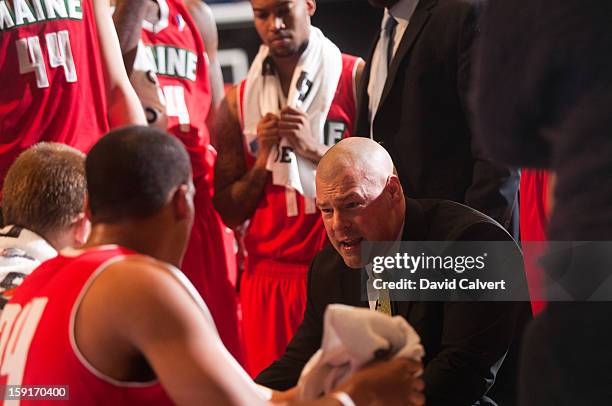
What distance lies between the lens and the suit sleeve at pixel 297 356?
223 centimetres

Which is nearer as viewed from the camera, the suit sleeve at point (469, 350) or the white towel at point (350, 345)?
the white towel at point (350, 345)

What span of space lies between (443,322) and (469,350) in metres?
0.10

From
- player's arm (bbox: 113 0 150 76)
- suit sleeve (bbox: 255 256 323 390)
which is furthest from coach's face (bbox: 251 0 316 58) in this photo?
suit sleeve (bbox: 255 256 323 390)

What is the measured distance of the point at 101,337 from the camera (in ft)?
5.11

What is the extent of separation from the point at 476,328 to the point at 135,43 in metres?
1.60

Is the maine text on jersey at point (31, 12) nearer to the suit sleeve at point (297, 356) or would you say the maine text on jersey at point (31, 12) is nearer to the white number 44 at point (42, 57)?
the white number 44 at point (42, 57)

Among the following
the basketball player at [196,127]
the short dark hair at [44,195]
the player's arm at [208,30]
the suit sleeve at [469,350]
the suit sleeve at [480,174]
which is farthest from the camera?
the player's arm at [208,30]

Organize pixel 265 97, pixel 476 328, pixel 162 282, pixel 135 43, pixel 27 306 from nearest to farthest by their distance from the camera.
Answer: pixel 162 282
pixel 27 306
pixel 476 328
pixel 135 43
pixel 265 97

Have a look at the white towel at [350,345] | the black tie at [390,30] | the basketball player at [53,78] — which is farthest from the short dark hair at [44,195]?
the black tie at [390,30]

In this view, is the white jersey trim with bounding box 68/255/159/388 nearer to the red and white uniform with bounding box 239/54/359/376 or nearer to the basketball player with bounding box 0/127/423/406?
the basketball player with bounding box 0/127/423/406

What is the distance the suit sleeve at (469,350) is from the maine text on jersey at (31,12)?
137 cm

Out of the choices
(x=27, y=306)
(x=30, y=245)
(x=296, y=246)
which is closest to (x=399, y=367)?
(x=27, y=306)

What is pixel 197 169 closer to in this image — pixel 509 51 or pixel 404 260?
pixel 404 260

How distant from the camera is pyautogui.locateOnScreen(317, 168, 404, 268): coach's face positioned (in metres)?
2.27
